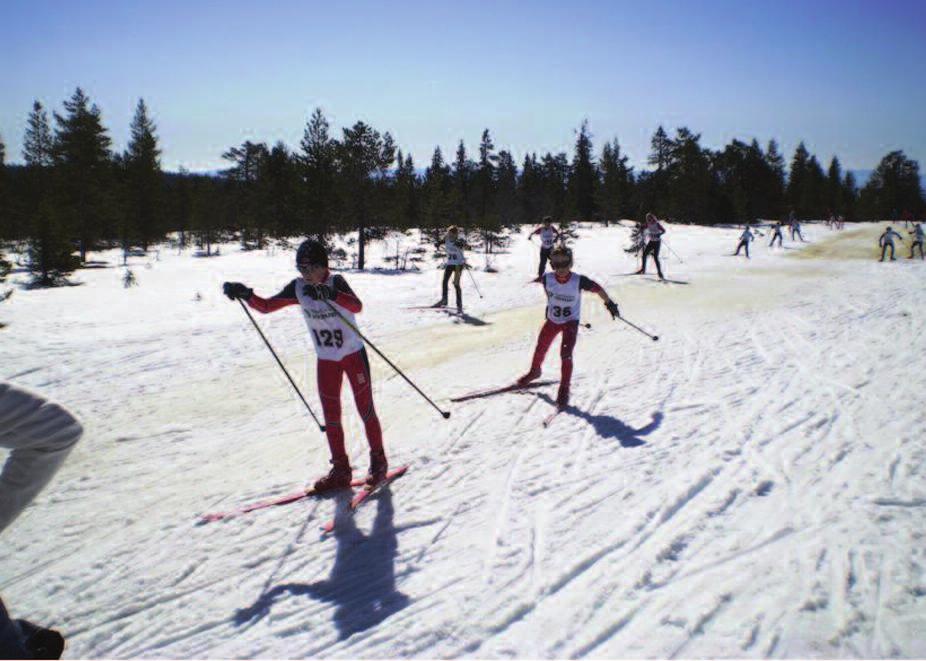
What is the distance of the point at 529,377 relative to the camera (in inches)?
305

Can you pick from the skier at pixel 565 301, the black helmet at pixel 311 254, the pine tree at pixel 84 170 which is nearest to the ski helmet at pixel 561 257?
the skier at pixel 565 301

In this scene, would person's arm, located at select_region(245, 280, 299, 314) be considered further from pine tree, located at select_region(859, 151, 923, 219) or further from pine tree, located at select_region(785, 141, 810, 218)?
pine tree, located at select_region(859, 151, 923, 219)

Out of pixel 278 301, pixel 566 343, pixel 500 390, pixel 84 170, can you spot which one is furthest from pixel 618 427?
pixel 84 170

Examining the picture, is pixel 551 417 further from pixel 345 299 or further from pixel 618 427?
pixel 345 299

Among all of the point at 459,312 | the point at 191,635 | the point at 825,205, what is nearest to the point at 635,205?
the point at 825,205

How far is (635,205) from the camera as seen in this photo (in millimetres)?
65688

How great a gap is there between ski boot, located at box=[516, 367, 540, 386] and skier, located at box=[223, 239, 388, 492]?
3269 mm

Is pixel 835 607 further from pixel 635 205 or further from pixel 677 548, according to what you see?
pixel 635 205

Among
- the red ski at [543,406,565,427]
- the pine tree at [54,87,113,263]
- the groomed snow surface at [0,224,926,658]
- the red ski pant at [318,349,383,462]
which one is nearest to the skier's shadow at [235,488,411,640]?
the groomed snow surface at [0,224,926,658]

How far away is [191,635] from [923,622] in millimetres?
4770

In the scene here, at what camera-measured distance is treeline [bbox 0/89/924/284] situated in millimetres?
25391

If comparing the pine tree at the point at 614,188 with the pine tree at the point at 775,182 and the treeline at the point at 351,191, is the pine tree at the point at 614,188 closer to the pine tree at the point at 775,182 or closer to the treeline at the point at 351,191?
the treeline at the point at 351,191

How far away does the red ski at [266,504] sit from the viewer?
14.5 ft

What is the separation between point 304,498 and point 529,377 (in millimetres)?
4124
